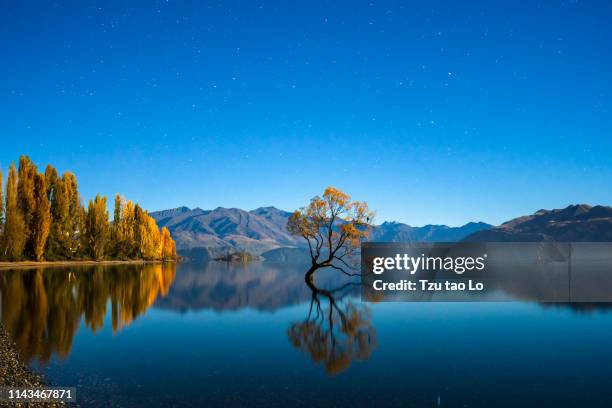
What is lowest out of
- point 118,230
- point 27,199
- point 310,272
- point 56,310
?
point 310,272

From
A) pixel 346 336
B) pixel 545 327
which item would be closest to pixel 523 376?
pixel 346 336

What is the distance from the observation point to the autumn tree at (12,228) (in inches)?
3187

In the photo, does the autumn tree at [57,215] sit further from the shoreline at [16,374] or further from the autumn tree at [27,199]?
the shoreline at [16,374]

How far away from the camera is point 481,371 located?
17.5 meters

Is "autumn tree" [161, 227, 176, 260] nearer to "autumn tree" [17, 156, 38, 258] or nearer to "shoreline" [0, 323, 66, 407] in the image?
"autumn tree" [17, 156, 38, 258]

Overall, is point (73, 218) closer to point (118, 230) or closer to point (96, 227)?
point (96, 227)

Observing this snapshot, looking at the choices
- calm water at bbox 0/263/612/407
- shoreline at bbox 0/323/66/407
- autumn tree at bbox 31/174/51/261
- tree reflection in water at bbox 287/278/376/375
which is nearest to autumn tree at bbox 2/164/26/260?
autumn tree at bbox 31/174/51/261

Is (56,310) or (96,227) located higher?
(96,227)

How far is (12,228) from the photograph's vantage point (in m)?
80.9

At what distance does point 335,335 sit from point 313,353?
431 centimetres

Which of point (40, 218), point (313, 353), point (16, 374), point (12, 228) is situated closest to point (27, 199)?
point (40, 218)

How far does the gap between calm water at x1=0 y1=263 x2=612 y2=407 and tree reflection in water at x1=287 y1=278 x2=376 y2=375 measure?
69 millimetres

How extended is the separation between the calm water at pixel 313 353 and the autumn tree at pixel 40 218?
182 ft

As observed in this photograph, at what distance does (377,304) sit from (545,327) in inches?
568
